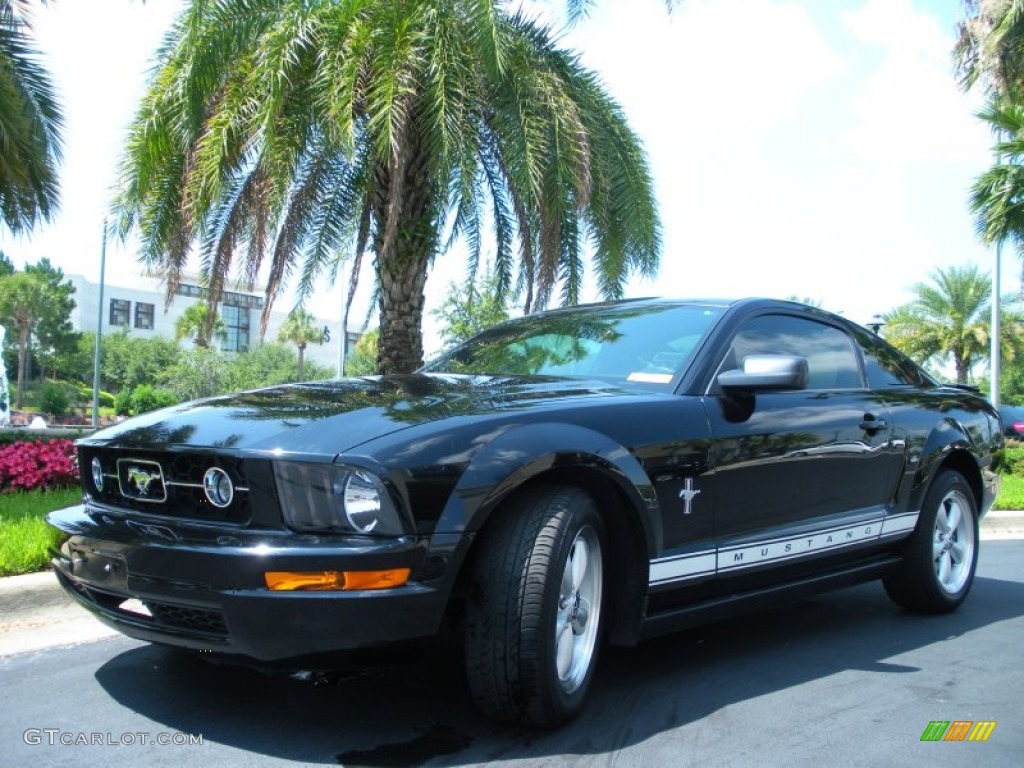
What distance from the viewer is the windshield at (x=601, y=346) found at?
13.5 feet

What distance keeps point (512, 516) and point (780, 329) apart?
2.04 meters

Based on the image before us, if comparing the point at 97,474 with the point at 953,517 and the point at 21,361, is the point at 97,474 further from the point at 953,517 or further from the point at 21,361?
the point at 21,361

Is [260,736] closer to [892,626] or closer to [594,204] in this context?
[892,626]

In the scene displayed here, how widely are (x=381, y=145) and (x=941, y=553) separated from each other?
5580 millimetres

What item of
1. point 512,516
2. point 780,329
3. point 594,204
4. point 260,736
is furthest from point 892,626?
point 594,204

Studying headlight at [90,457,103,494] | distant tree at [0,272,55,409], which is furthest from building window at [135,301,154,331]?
headlight at [90,457,103,494]

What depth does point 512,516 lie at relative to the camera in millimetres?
3166

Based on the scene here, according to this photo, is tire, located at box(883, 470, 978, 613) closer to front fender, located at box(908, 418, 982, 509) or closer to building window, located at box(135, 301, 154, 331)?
front fender, located at box(908, 418, 982, 509)

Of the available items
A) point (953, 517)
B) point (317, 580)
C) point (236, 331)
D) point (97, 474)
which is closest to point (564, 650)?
point (317, 580)

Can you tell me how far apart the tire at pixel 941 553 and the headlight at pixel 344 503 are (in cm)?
329

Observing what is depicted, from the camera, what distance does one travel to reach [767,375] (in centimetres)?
384

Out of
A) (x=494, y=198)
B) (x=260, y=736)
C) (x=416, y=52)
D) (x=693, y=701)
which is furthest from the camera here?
(x=494, y=198)

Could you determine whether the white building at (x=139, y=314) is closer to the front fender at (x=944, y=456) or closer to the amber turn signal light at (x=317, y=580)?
the front fender at (x=944, y=456)

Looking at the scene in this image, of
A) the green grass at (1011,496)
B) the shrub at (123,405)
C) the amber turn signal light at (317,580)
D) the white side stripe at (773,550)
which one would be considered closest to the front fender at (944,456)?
the white side stripe at (773,550)
